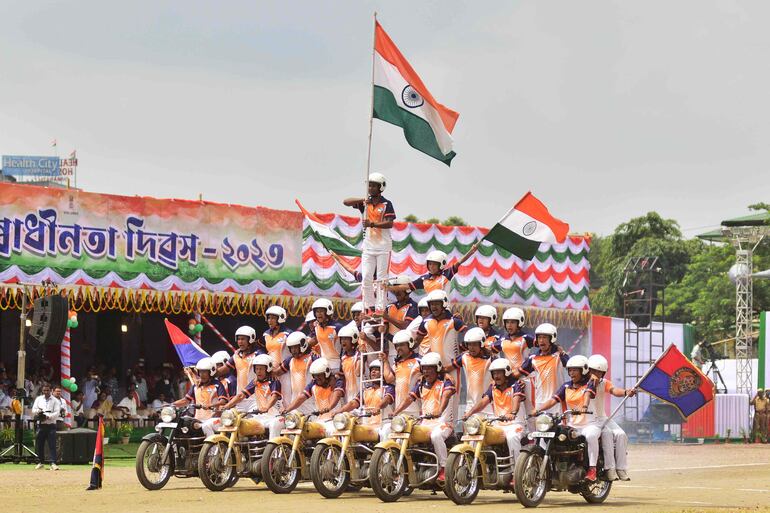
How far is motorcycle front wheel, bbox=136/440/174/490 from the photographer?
69.5 feet

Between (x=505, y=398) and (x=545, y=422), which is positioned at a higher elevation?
(x=505, y=398)

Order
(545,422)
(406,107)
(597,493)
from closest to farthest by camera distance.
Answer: (545,422)
(597,493)
(406,107)

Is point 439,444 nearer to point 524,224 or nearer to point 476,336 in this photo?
point 476,336

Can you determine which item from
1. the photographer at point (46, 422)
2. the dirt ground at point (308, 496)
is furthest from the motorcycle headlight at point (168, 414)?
the photographer at point (46, 422)

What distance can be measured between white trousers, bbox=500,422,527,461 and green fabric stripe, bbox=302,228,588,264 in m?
15.1

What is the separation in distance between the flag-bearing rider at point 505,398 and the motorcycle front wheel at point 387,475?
3.58 feet

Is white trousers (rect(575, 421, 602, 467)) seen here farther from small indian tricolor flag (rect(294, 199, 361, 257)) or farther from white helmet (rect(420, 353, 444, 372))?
small indian tricolor flag (rect(294, 199, 361, 257))

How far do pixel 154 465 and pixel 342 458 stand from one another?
10.5 ft

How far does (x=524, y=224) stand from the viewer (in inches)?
840

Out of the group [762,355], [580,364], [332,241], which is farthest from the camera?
[762,355]

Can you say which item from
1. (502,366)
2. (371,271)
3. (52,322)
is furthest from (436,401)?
(52,322)

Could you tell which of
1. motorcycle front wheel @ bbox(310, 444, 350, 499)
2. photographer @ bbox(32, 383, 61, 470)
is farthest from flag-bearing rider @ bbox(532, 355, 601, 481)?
photographer @ bbox(32, 383, 61, 470)

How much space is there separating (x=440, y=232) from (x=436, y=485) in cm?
1614

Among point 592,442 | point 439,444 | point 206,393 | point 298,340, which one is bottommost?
point 439,444
